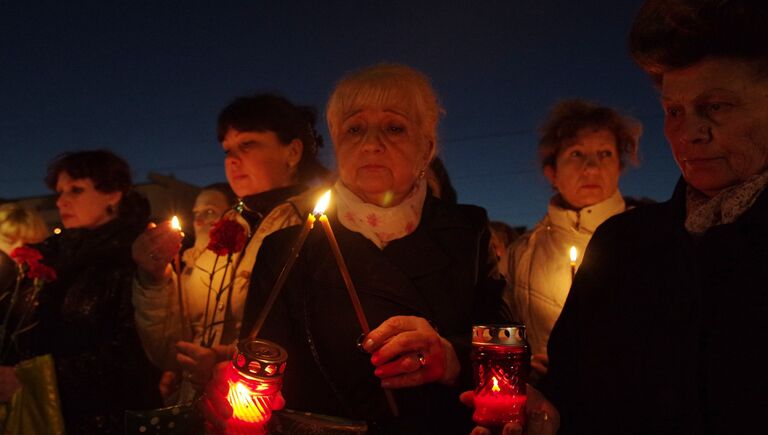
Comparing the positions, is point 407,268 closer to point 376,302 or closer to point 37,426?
point 376,302

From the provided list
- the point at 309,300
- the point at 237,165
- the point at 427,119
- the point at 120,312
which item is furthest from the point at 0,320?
the point at 427,119

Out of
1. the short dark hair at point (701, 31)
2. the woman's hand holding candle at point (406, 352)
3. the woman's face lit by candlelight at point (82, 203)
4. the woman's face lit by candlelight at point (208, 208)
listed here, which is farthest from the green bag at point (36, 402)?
the short dark hair at point (701, 31)

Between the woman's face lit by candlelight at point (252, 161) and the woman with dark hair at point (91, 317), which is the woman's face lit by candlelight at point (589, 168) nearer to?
the woman's face lit by candlelight at point (252, 161)

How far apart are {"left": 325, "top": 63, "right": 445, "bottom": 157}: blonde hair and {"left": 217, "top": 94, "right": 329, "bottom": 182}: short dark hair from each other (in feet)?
3.56

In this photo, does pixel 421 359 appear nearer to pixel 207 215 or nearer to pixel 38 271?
pixel 38 271

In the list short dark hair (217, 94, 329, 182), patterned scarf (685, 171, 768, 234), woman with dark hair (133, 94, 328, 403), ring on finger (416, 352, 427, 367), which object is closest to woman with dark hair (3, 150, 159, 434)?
woman with dark hair (133, 94, 328, 403)

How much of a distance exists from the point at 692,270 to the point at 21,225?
6.02 meters

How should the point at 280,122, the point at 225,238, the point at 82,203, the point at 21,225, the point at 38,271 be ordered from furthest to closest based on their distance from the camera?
the point at 21,225 < the point at 82,203 < the point at 280,122 < the point at 38,271 < the point at 225,238

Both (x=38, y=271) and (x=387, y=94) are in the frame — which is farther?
(x=38, y=271)

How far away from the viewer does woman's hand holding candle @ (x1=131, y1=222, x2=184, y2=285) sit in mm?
2518

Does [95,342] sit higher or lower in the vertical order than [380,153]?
lower

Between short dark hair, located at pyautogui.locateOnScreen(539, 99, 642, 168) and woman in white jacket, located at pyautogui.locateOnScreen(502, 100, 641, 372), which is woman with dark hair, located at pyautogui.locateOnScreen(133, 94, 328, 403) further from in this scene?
short dark hair, located at pyautogui.locateOnScreen(539, 99, 642, 168)

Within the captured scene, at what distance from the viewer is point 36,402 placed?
2861mm

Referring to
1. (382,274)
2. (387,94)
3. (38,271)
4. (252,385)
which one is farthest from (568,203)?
(38,271)
